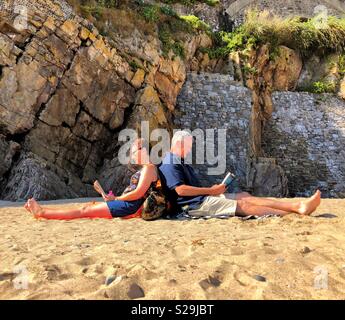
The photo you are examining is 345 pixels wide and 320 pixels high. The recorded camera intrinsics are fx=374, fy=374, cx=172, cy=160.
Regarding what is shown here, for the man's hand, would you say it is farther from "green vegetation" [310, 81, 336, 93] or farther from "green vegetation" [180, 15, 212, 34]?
"green vegetation" [310, 81, 336, 93]

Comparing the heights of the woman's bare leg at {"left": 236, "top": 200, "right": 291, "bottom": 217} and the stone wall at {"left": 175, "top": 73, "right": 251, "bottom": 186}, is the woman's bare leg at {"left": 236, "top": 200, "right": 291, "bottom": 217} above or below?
below

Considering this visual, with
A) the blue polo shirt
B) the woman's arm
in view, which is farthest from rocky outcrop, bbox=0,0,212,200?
the blue polo shirt

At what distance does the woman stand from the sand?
0.48 metres

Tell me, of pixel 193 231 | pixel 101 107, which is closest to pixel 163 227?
pixel 193 231

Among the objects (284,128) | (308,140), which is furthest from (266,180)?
(284,128)

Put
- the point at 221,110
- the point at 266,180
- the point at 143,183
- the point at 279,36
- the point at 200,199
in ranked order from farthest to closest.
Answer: the point at 279,36 → the point at 221,110 → the point at 266,180 → the point at 200,199 → the point at 143,183

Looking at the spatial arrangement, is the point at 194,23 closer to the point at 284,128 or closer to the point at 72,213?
the point at 284,128

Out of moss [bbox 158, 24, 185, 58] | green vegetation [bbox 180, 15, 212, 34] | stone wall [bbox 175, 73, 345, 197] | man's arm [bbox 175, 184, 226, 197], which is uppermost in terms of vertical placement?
green vegetation [bbox 180, 15, 212, 34]

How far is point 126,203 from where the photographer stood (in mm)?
4016

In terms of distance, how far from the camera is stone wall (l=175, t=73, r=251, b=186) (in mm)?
10172

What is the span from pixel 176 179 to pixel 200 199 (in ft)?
1.22

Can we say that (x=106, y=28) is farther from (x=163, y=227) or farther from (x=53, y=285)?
(x=53, y=285)

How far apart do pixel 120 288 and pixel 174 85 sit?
30.3 feet

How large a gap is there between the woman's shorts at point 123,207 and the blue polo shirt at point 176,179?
34 centimetres
